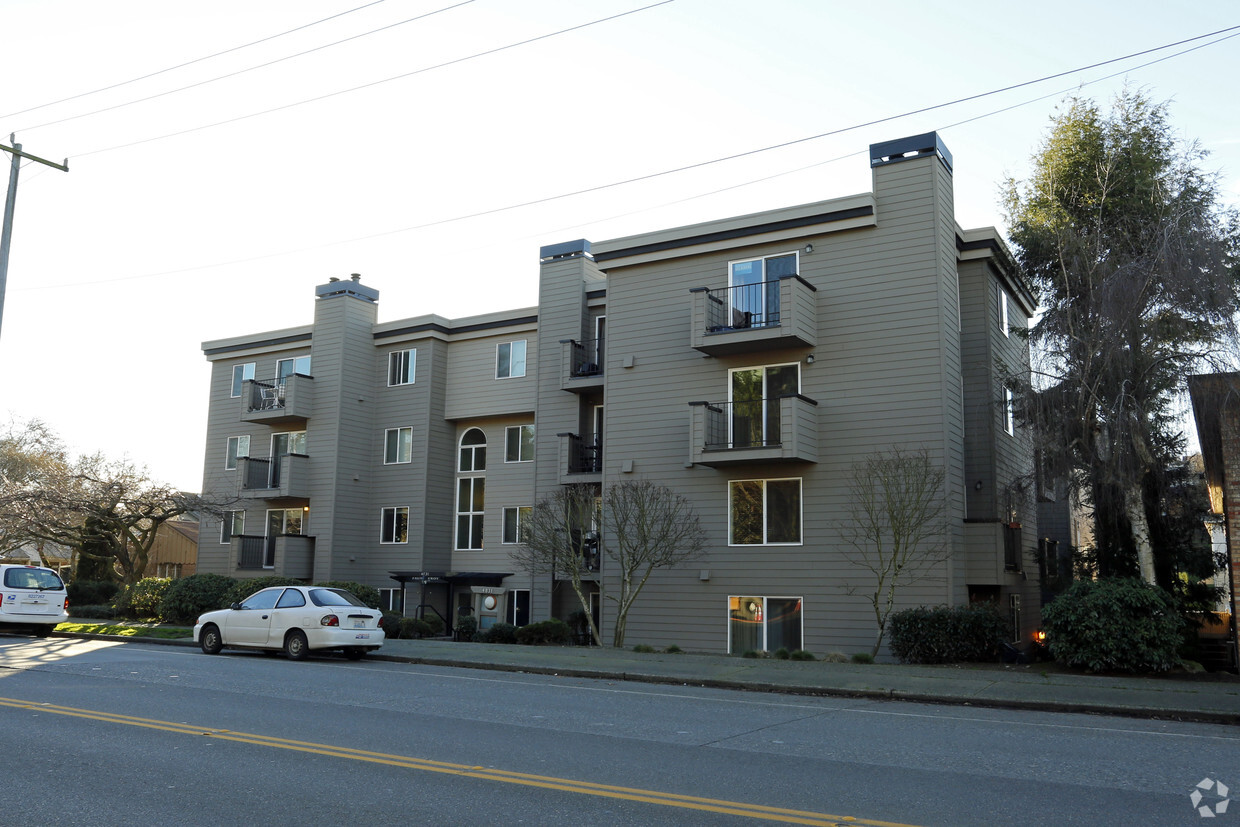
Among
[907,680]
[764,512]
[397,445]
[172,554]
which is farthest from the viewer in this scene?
[172,554]

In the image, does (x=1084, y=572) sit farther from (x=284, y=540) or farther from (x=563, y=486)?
(x=284, y=540)

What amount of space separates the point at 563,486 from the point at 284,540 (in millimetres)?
10411

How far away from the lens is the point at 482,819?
650 cm

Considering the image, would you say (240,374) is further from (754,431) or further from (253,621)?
(754,431)

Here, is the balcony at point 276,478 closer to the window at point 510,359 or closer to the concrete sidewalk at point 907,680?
the window at point 510,359

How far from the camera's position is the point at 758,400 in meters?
22.4

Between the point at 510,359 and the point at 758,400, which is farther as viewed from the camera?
the point at 510,359

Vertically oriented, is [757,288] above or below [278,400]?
above

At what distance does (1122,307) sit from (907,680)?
772 centimetres

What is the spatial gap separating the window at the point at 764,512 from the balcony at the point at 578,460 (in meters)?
4.69

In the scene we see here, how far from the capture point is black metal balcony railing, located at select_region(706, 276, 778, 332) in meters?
22.8

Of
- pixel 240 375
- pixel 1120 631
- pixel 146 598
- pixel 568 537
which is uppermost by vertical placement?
pixel 240 375

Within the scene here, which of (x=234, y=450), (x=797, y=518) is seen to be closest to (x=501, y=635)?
(x=797, y=518)

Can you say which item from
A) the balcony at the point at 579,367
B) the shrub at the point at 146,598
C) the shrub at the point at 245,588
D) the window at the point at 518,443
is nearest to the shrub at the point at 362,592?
the shrub at the point at 245,588
